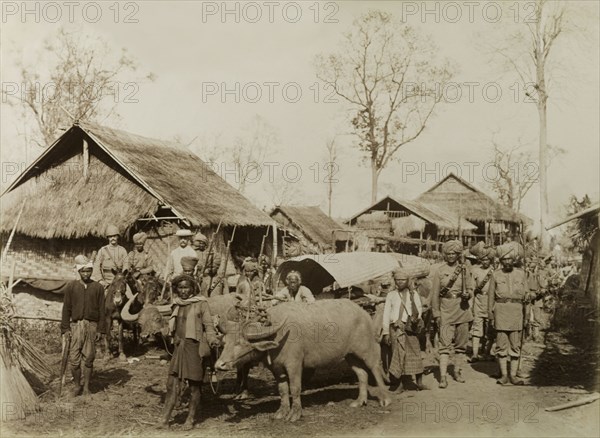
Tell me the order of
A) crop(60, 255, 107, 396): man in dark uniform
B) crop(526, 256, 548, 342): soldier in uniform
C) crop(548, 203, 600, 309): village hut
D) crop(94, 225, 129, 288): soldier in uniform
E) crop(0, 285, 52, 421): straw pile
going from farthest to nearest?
crop(548, 203, 600, 309): village hut, crop(526, 256, 548, 342): soldier in uniform, crop(94, 225, 129, 288): soldier in uniform, crop(60, 255, 107, 396): man in dark uniform, crop(0, 285, 52, 421): straw pile

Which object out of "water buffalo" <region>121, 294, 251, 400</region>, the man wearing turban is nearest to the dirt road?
"water buffalo" <region>121, 294, 251, 400</region>

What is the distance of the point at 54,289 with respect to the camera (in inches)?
577

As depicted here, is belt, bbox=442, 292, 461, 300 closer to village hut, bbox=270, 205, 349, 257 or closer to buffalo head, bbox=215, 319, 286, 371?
buffalo head, bbox=215, 319, 286, 371

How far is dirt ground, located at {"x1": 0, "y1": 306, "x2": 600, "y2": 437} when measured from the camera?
7.21m

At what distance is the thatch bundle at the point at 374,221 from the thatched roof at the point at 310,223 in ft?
5.19

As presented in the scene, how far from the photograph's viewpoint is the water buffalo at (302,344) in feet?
23.9

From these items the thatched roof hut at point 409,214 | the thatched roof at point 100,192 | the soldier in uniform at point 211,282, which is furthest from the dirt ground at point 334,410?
the thatched roof hut at point 409,214

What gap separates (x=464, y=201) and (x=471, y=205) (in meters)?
0.65

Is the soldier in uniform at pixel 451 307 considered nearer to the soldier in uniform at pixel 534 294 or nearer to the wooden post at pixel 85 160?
the soldier in uniform at pixel 534 294

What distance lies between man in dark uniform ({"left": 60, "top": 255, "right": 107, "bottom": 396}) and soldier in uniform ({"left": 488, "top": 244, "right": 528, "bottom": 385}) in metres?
6.30

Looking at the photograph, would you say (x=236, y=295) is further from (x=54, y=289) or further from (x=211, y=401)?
(x=54, y=289)

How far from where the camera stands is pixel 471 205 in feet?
131

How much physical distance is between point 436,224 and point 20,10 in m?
24.9

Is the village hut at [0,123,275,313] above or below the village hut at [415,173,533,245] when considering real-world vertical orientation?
below
